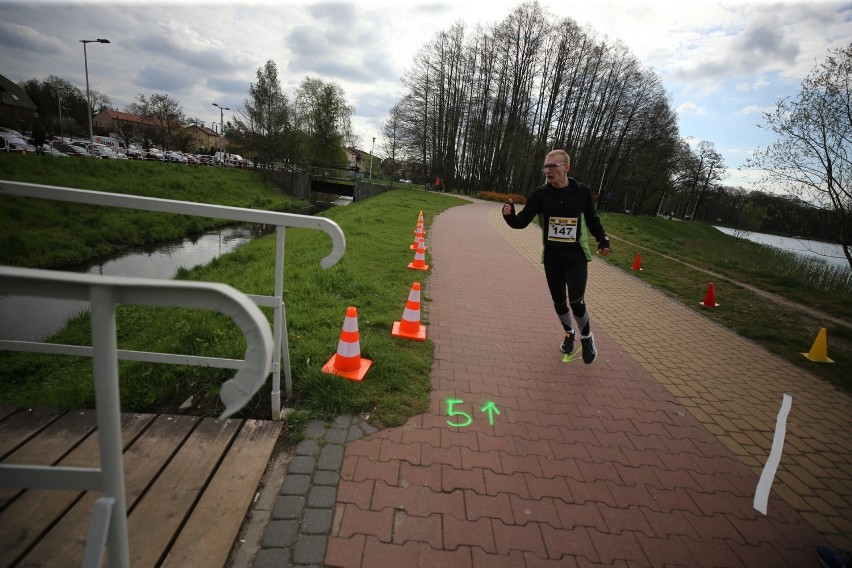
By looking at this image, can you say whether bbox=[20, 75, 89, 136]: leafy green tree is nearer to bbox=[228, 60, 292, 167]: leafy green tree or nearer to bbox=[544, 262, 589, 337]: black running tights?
bbox=[228, 60, 292, 167]: leafy green tree

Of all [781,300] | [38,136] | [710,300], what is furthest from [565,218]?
[38,136]

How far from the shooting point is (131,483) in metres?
2.29

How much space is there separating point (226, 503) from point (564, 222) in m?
3.78

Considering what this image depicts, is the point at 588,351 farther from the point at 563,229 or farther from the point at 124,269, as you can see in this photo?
the point at 124,269

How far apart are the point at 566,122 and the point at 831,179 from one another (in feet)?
119

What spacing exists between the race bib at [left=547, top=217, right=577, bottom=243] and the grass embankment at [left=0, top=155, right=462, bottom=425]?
1884 millimetres

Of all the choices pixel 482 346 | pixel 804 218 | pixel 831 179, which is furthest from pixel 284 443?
pixel 804 218

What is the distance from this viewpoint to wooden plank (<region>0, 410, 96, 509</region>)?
94.1 inches

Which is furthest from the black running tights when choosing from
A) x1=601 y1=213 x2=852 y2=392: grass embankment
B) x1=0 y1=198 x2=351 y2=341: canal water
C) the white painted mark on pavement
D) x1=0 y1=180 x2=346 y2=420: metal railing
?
x1=0 y1=198 x2=351 y2=341: canal water

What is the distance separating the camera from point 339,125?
154 feet

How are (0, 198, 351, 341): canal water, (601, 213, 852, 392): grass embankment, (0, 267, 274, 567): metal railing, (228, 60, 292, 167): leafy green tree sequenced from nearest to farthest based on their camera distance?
(0, 267, 274, 567): metal railing → (601, 213, 852, 392): grass embankment → (0, 198, 351, 341): canal water → (228, 60, 292, 167): leafy green tree

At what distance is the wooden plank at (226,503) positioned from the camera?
1.96 metres

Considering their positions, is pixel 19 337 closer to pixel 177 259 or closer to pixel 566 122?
pixel 177 259

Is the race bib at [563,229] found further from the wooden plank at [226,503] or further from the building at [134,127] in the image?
the building at [134,127]
